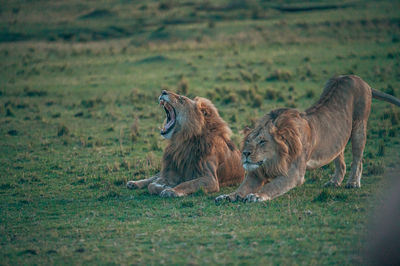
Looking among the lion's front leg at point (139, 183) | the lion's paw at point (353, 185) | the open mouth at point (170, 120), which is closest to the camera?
the lion's paw at point (353, 185)

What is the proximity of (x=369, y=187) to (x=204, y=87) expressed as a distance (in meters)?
15.3

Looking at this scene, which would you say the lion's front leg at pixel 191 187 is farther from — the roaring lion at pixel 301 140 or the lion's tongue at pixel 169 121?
the lion's tongue at pixel 169 121

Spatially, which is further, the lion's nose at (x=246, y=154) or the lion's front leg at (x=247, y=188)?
the lion's front leg at (x=247, y=188)

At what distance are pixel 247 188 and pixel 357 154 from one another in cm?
222

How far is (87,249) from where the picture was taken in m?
6.92

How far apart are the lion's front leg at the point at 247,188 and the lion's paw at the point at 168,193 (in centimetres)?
89

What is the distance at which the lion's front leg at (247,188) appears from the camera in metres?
8.89

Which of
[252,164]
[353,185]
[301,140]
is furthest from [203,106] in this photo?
[353,185]

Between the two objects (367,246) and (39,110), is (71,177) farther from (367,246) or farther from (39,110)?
(39,110)

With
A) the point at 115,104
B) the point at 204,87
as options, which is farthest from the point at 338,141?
the point at 204,87

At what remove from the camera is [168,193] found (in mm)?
9555

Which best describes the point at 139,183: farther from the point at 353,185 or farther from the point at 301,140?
the point at 353,185

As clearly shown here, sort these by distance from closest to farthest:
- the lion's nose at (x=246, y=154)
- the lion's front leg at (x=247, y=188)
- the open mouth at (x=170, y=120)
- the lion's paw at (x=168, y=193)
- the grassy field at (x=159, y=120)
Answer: the grassy field at (x=159, y=120) < the lion's nose at (x=246, y=154) < the lion's front leg at (x=247, y=188) < the lion's paw at (x=168, y=193) < the open mouth at (x=170, y=120)

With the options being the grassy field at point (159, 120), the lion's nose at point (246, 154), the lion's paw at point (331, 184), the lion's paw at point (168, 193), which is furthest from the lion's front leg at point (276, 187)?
the lion's paw at point (331, 184)
